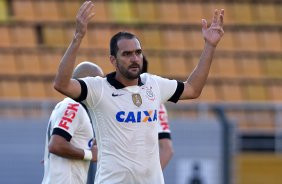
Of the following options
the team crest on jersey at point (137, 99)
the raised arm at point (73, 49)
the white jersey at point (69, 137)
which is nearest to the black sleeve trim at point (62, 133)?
the white jersey at point (69, 137)

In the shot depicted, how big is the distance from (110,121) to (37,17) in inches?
468

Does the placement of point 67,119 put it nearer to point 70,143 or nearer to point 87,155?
point 70,143

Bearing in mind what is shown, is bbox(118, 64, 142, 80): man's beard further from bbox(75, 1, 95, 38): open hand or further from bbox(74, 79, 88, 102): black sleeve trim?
bbox(75, 1, 95, 38): open hand

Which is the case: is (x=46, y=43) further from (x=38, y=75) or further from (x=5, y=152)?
(x=5, y=152)

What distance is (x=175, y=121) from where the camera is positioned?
14008mm

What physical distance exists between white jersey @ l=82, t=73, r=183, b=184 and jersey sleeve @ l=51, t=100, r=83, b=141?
1.07 meters

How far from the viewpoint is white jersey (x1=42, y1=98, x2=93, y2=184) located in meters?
8.16

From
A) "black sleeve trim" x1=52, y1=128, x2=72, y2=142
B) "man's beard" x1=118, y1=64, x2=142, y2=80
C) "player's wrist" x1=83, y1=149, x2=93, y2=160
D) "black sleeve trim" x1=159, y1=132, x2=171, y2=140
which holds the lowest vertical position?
"player's wrist" x1=83, y1=149, x2=93, y2=160

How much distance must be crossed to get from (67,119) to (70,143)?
19 cm

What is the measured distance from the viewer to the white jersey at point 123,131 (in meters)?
6.96

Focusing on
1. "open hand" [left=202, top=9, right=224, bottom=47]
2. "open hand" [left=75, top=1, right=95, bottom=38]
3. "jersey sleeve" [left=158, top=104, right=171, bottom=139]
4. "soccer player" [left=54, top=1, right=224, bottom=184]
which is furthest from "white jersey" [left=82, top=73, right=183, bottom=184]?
"jersey sleeve" [left=158, top=104, right=171, bottom=139]

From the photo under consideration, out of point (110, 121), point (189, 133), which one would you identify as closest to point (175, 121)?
point (189, 133)

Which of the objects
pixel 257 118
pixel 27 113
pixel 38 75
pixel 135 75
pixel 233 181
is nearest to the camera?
pixel 135 75

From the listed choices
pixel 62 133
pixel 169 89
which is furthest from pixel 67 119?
pixel 169 89
